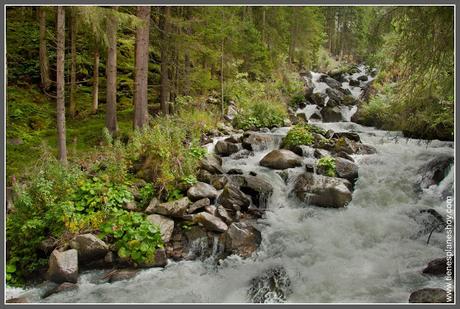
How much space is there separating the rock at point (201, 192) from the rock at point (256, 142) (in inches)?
149

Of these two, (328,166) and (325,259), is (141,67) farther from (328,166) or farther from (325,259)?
(325,259)

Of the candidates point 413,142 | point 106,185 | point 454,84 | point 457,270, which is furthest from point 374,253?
point 413,142

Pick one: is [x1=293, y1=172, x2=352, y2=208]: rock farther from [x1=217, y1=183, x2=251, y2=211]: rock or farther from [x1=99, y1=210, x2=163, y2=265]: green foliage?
[x1=99, y1=210, x2=163, y2=265]: green foliage

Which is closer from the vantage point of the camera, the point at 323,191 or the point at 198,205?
the point at 198,205

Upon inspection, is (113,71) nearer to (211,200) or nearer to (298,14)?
(211,200)

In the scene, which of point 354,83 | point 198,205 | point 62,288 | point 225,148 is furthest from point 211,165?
point 354,83

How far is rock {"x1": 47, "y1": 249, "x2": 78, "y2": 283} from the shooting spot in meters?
5.73

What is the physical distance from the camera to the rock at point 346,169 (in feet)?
29.9

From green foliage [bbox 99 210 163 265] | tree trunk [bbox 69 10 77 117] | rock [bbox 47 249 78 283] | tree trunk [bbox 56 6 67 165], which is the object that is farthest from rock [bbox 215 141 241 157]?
rock [bbox 47 249 78 283]

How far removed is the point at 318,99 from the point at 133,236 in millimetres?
16635

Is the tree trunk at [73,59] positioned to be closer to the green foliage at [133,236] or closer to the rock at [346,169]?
the green foliage at [133,236]

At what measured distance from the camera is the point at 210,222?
6922 mm

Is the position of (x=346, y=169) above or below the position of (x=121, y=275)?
above

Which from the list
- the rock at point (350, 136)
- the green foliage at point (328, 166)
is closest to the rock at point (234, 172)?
the green foliage at point (328, 166)
